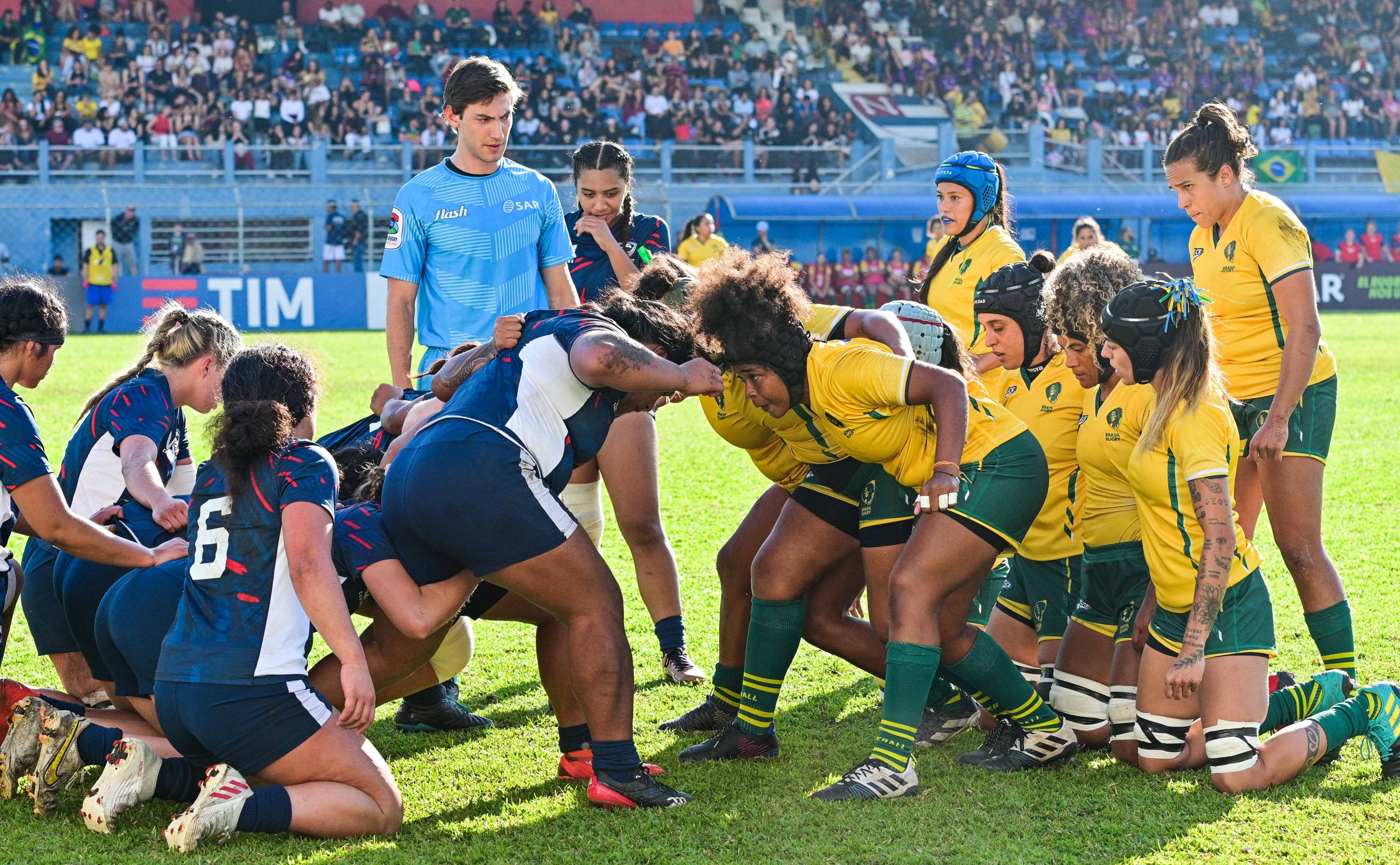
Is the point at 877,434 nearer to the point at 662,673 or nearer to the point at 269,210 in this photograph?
the point at 662,673

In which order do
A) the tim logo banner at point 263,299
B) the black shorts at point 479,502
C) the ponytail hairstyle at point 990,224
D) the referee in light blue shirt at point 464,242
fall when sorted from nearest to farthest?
1. the black shorts at point 479,502
2. the referee in light blue shirt at point 464,242
3. the ponytail hairstyle at point 990,224
4. the tim logo banner at point 263,299

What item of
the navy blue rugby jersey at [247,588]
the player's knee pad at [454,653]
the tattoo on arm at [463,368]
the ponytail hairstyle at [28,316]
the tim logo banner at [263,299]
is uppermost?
the ponytail hairstyle at [28,316]

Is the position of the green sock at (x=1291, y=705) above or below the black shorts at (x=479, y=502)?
below

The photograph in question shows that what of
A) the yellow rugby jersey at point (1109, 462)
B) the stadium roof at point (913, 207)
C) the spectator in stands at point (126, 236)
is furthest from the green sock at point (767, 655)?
the spectator in stands at point (126, 236)

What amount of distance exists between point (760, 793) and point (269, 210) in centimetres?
2411

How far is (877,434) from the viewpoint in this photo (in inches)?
164

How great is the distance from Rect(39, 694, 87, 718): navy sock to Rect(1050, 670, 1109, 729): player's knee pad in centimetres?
329

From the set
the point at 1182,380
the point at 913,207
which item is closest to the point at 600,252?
the point at 1182,380

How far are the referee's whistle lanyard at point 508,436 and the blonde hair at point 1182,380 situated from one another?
6.30 feet

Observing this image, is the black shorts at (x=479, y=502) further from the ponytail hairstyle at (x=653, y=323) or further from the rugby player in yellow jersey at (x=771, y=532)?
the rugby player in yellow jersey at (x=771, y=532)

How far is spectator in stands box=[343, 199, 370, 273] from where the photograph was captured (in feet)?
85.5

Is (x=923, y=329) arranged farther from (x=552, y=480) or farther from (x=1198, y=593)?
(x=552, y=480)

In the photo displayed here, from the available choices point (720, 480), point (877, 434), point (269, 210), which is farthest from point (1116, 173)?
point (877, 434)

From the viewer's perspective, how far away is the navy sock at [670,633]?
18.3ft
